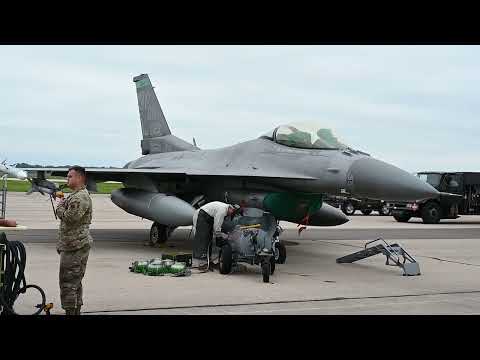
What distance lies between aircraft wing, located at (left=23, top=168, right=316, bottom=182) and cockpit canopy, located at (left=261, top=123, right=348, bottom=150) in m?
0.72

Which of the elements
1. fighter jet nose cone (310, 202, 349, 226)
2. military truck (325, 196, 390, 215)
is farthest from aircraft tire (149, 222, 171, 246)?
military truck (325, 196, 390, 215)

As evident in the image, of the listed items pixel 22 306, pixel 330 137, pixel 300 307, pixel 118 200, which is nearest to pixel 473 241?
pixel 330 137

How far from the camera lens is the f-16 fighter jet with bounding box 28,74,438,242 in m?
10.1

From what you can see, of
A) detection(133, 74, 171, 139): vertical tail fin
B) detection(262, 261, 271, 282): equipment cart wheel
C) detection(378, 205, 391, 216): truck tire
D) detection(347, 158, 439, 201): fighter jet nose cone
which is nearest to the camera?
detection(262, 261, 271, 282): equipment cart wheel

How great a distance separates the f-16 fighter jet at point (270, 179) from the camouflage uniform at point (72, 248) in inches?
219

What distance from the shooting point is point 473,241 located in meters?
18.2

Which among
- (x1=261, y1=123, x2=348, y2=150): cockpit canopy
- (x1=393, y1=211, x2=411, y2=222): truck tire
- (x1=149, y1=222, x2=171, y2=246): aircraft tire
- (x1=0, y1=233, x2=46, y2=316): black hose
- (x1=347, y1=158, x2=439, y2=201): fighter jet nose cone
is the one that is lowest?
(x1=393, y1=211, x2=411, y2=222): truck tire

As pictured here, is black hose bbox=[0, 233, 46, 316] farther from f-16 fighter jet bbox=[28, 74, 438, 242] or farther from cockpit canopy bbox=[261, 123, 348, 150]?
cockpit canopy bbox=[261, 123, 348, 150]

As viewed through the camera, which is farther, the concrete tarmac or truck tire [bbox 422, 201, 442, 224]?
truck tire [bbox 422, 201, 442, 224]

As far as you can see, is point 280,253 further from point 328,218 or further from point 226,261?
point 328,218

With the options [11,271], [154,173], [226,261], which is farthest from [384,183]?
[11,271]
